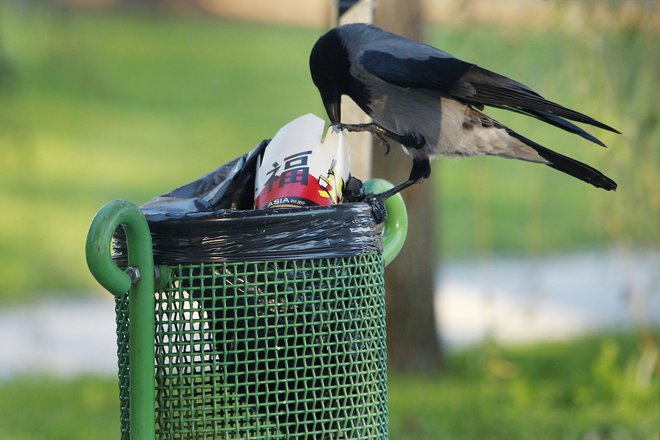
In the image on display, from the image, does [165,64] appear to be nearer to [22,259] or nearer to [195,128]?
[195,128]

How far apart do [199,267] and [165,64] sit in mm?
17496

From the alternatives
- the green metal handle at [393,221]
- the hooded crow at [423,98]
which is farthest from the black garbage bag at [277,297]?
the hooded crow at [423,98]

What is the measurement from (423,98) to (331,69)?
339mm

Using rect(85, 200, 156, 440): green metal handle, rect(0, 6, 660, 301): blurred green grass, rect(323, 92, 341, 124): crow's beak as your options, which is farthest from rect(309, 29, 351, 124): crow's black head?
rect(0, 6, 660, 301): blurred green grass

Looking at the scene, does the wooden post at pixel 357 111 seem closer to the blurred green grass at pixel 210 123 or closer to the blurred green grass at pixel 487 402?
the blurred green grass at pixel 210 123

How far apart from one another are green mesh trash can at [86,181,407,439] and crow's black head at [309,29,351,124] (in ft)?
2.88

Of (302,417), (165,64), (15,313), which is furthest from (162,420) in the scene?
(165,64)

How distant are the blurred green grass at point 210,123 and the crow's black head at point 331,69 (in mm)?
1708

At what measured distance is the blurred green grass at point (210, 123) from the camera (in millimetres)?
5227

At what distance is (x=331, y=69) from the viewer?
11.8 ft

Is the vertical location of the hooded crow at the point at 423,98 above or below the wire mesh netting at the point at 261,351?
above

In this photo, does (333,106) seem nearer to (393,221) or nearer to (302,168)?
(393,221)

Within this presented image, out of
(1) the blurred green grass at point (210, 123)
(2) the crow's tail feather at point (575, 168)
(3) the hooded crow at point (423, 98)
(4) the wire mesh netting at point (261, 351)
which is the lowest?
(4) the wire mesh netting at point (261, 351)

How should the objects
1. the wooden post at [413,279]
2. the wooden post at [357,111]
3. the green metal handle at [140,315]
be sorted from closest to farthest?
1. the green metal handle at [140,315]
2. the wooden post at [357,111]
3. the wooden post at [413,279]
